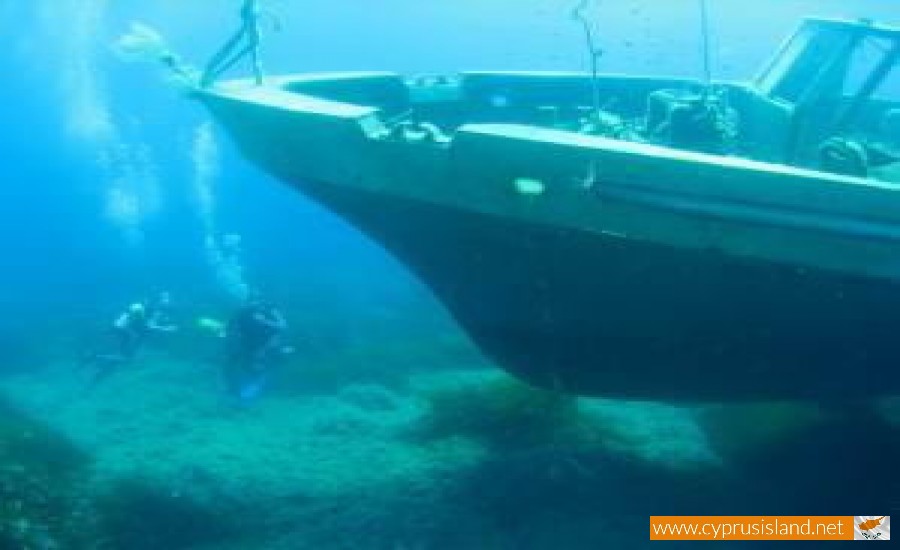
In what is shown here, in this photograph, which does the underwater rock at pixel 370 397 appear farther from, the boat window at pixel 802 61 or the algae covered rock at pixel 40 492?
the boat window at pixel 802 61

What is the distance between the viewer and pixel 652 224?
14.5 ft

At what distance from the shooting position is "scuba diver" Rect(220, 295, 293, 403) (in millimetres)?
9008

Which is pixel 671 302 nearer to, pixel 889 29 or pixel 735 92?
pixel 889 29

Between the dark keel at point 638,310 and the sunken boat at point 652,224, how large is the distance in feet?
0.05

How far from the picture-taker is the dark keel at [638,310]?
4.59m

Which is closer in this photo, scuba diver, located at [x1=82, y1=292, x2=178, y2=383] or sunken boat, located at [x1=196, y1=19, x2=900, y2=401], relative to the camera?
sunken boat, located at [x1=196, y1=19, x2=900, y2=401]

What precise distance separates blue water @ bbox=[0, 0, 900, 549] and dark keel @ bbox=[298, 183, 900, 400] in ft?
3.53

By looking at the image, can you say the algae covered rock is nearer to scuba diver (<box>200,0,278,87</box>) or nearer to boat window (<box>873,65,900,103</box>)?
scuba diver (<box>200,0,278,87</box>)

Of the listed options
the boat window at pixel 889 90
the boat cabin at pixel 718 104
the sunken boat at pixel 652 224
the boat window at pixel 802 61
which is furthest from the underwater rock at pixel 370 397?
the boat window at pixel 889 90

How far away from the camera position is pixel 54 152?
51156 mm

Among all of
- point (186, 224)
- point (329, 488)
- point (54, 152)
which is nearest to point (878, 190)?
point (329, 488)

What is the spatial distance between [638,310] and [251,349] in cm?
561

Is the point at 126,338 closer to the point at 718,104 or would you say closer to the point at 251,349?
the point at 251,349

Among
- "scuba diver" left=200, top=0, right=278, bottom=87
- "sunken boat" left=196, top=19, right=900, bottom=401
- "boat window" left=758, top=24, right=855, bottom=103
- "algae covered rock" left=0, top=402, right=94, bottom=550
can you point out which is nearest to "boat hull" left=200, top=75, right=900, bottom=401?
"sunken boat" left=196, top=19, right=900, bottom=401
